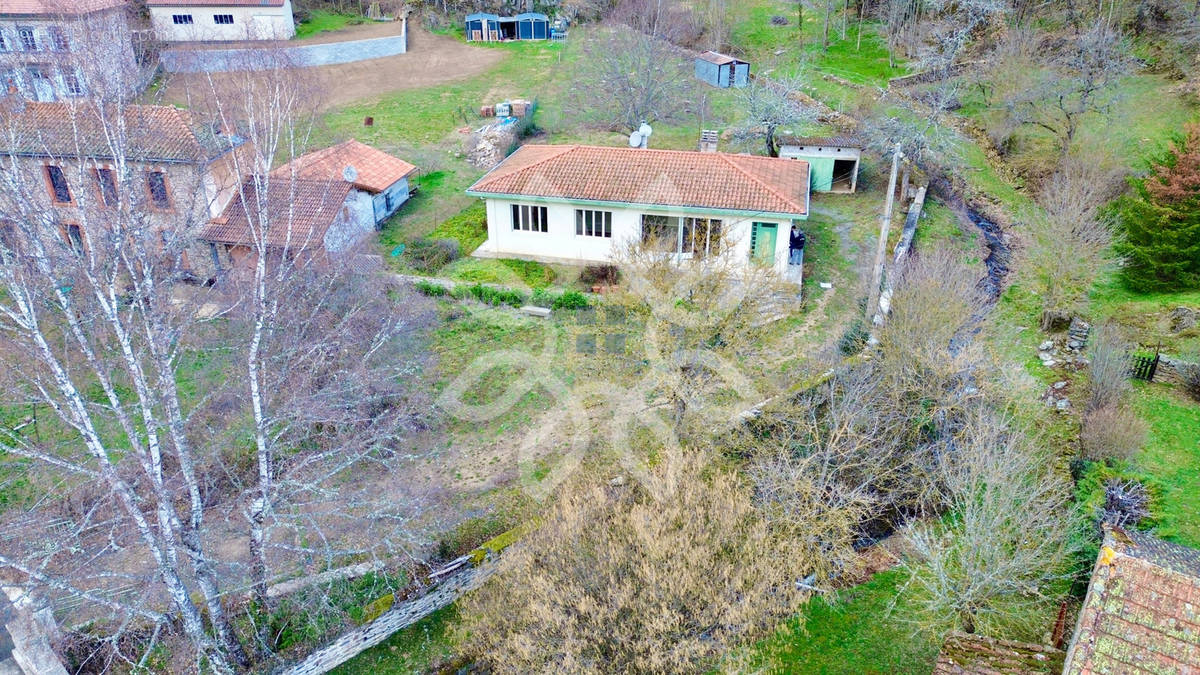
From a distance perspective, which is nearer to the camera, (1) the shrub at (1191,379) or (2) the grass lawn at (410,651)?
(2) the grass lawn at (410,651)

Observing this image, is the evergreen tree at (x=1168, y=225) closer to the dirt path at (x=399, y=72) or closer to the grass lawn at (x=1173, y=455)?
the grass lawn at (x=1173, y=455)

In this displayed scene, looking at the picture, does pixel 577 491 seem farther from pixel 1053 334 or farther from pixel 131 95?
pixel 131 95

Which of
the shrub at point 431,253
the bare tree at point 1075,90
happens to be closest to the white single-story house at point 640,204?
the shrub at point 431,253

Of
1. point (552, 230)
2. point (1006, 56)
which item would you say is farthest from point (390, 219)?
point (1006, 56)

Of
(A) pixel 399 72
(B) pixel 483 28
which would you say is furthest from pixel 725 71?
(A) pixel 399 72

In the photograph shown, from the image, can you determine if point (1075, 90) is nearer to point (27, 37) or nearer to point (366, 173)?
point (366, 173)

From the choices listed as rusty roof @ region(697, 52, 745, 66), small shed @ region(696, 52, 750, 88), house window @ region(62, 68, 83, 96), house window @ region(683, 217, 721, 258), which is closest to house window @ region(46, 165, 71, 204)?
house window @ region(62, 68, 83, 96)
